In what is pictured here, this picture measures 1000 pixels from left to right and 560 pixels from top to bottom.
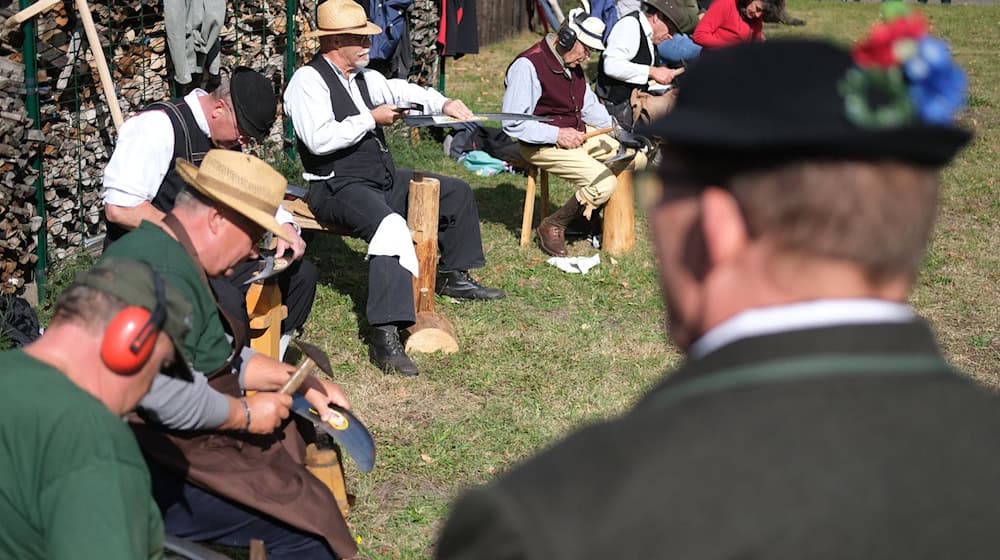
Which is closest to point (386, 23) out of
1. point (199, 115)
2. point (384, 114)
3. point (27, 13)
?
point (384, 114)

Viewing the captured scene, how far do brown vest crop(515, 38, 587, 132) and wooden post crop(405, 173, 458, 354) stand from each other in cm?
169

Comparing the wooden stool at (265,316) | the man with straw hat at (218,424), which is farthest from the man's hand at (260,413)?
the wooden stool at (265,316)

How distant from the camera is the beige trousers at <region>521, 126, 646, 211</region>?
7.83 m

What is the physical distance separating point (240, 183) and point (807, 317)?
2743 millimetres

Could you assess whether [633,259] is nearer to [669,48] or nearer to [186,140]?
[669,48]

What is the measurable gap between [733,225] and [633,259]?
22.6ft

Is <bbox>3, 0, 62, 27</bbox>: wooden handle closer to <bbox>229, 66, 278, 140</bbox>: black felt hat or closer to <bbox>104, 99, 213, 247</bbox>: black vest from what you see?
<bbox>104, 99, 213, 247</bbox>: black vest

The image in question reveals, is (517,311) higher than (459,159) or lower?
higher

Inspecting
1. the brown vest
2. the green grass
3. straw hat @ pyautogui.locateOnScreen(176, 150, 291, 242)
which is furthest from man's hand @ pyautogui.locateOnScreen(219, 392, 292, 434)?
the brown vest

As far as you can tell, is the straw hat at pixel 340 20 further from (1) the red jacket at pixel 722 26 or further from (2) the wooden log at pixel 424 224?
(1) the red jacket at pixel 722 26

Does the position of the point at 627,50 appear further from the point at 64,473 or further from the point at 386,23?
the point at 64,473

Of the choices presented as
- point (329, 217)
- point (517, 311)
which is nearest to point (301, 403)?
point (329, 217)

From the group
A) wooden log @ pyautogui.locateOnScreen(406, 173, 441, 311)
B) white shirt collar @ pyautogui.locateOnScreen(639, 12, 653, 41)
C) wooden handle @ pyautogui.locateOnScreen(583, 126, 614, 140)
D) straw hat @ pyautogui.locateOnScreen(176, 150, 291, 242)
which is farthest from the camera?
white shirt collar @ pyautogui.locateOnScreen(639, 12, 653, 41)

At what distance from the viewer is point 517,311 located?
692cm
